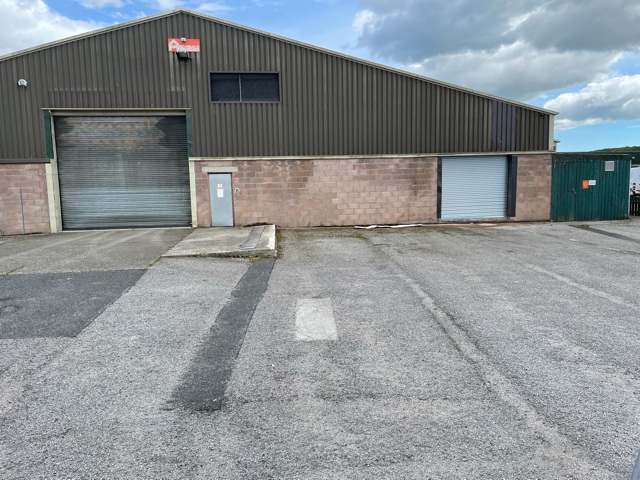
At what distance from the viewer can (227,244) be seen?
10.8 m

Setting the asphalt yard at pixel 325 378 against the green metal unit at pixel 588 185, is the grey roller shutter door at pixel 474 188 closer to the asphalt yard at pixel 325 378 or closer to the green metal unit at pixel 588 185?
the green metal unit at pixel 588 185

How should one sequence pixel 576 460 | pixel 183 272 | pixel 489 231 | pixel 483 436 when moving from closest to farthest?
1. pixel 576 460
2. pixel 483 436
3. pixel 183 272
4. pixel 489 231

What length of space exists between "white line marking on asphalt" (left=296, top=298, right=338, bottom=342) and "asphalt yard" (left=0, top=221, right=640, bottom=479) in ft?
0.10

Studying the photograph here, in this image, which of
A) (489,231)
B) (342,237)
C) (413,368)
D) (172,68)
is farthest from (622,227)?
(172,68)

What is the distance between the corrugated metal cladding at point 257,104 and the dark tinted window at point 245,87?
250mm

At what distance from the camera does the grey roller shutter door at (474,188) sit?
637 inches

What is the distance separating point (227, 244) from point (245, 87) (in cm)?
713

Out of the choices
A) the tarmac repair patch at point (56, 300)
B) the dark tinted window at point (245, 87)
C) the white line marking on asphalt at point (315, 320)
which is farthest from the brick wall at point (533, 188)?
the tarmac repair patch at point (56, 300)

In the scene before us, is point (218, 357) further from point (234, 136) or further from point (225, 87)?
point (225, 87)

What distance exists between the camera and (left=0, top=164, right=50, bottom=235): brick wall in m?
14.4

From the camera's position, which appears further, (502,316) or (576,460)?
(502,316)

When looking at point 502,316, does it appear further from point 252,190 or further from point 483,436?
point 252,190

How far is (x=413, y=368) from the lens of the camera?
390 centimetres

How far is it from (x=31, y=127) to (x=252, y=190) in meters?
7.78
